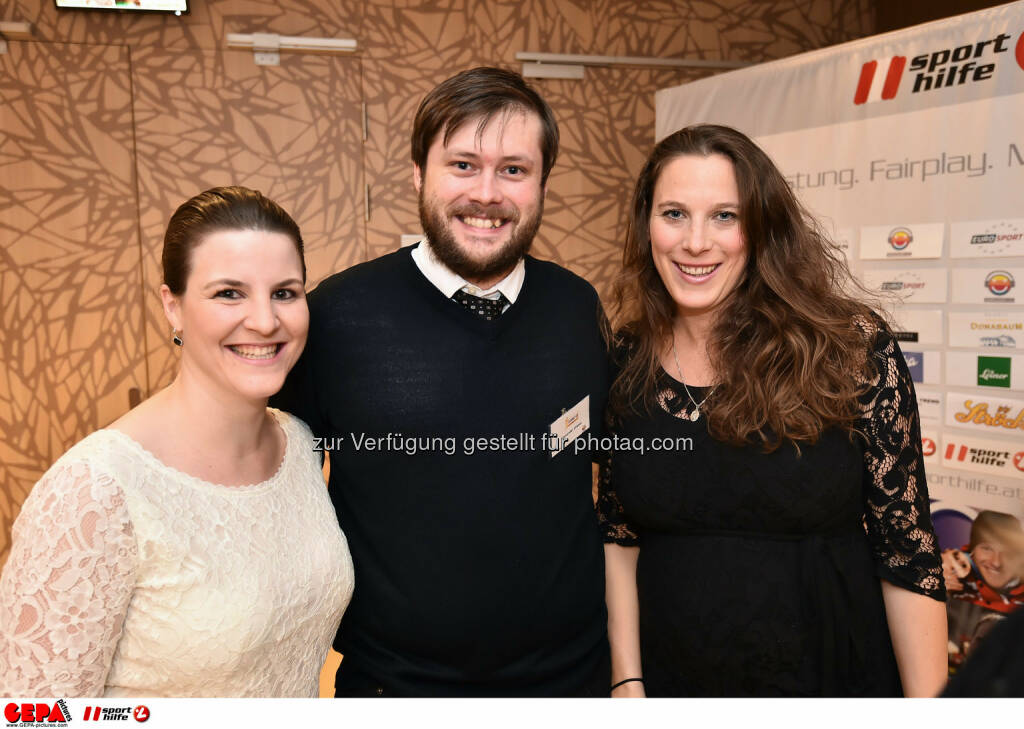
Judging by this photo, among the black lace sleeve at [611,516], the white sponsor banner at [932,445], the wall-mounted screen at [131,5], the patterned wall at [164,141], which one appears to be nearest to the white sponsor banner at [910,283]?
the white sponsor banner at [932,445]

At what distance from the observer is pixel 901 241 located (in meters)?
3.30

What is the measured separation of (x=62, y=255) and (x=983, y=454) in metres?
4.66

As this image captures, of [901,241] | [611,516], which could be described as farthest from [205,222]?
[901,241]

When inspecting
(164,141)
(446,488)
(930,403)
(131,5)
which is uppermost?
(131,5)

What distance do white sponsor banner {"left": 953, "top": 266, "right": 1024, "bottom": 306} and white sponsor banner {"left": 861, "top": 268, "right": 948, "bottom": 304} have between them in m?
0.06

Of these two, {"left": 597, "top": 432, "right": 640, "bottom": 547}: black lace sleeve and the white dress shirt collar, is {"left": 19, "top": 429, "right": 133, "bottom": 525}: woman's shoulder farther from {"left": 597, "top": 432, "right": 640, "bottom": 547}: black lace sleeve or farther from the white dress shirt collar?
{"left": 597, "top": 432, "right": 640, "bottom": 547}: black lace sleeve

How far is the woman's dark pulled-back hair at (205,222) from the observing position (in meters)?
1.46

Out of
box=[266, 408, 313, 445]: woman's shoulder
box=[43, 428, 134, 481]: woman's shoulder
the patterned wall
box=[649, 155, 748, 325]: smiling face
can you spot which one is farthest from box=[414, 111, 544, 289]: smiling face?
the patterned wall

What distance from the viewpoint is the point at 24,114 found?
4.06 m

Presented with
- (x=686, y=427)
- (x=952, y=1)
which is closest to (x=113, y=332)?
(x=686, y=427)

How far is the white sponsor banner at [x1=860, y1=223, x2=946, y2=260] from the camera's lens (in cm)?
320

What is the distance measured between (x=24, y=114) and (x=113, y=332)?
123 cm
